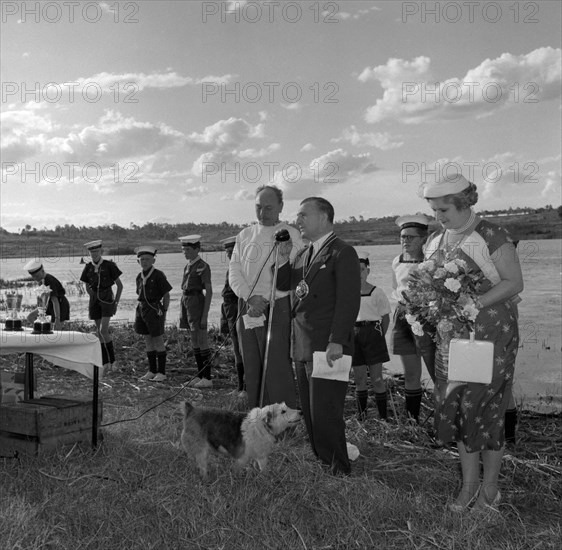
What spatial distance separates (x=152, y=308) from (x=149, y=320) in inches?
6.9

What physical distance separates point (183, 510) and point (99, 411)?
2004mm

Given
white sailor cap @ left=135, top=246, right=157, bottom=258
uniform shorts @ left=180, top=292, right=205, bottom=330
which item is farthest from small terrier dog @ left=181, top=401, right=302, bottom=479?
white sailor cap @ left=135, top=246, right=157, bottom=258

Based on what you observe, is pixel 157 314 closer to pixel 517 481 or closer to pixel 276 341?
pixel 276 341

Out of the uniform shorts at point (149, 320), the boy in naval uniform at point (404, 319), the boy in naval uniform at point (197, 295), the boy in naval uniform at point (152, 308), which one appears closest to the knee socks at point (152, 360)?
the boy in naval uniform at point (152, 308)

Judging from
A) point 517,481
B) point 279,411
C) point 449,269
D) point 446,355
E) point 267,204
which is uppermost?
point 267,204

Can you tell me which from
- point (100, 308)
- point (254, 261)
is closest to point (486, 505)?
point (254, 261)

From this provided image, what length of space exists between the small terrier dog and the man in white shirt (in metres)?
1.06

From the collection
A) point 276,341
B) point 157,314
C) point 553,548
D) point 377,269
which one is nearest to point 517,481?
point 553,548

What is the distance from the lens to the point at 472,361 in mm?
4250

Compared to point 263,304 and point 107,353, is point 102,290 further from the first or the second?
point 263,304

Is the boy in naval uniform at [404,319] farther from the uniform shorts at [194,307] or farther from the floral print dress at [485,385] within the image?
the uniform shorts at [194,307]

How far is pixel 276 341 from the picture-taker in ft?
21.1

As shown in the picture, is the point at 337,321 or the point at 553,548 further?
the point at 337,321

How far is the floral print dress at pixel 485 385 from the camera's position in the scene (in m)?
4.41
